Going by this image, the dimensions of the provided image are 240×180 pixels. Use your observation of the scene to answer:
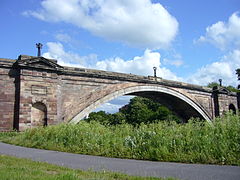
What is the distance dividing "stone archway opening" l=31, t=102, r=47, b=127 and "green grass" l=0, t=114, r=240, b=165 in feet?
16.4

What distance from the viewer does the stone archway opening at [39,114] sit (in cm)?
1545

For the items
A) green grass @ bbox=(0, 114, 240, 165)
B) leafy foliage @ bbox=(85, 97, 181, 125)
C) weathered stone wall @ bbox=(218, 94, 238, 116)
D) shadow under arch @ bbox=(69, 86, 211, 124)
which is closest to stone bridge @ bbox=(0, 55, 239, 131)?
shadow under arch @ bbox=(69, 86, 211, 124)

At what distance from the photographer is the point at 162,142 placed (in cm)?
756

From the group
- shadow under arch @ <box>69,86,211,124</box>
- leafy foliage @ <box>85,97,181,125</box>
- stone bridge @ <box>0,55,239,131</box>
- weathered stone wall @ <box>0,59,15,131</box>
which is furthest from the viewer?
leafy foliage @ <box>85,97,181,125</box>

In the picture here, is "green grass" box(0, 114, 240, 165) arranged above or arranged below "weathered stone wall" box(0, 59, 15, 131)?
below

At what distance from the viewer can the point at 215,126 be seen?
26.1 feet

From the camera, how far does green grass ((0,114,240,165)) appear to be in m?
6.47

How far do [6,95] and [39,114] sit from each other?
7.45 ft

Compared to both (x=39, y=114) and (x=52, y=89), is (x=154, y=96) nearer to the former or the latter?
(x=52, y=89)

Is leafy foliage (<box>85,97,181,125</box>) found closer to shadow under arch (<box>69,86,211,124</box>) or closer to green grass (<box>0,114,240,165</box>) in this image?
shadow under arch (<box>69,86,211,124</box>)

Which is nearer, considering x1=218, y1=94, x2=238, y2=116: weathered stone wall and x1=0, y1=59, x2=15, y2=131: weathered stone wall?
x1=0, y1=59, x2=15, y2=131: weathered stone wall

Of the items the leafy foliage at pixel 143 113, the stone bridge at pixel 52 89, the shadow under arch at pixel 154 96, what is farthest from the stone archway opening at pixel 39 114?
the leafy foliage at pixel 143 113

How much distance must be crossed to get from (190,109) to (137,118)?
54.3 ft

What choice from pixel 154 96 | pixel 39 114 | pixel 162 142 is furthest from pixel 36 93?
pixel 154 96
